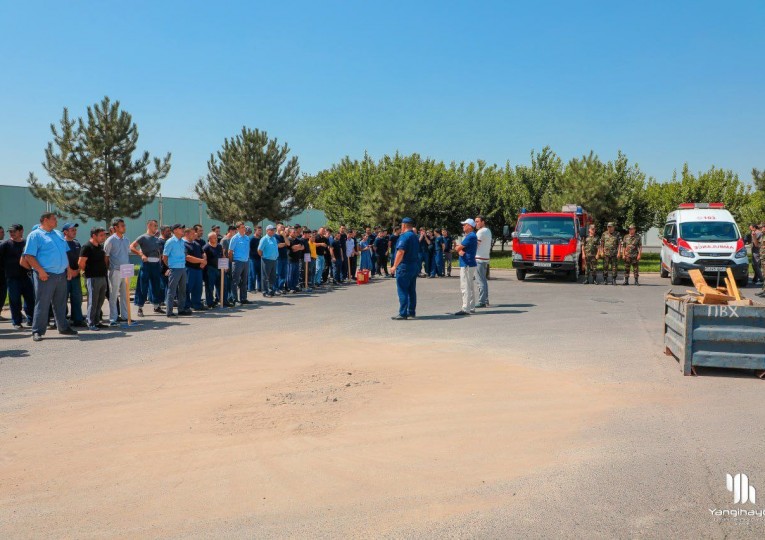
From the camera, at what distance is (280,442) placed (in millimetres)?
4988

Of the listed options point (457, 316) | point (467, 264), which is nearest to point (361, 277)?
point (467, 264)

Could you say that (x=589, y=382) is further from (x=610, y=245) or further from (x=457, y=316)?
(x=610, y=245)

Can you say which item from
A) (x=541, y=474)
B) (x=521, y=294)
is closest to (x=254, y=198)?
(x=521, y=294)

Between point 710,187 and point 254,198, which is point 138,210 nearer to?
point 254,198

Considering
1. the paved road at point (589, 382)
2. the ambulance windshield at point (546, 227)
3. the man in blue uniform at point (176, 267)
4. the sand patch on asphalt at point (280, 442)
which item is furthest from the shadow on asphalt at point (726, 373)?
the ambulance windshield at point (546, 227)

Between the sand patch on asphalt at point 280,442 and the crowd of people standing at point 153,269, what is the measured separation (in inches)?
147

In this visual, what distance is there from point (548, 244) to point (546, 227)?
0.97 metres

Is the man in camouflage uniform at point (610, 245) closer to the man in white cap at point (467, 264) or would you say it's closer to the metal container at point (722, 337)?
the man in white cap at point (467, 264)

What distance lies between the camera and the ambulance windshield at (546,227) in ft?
68.1

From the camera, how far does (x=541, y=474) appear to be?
433cm

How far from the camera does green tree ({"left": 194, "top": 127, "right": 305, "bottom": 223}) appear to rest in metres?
35.3

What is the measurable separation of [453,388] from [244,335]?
Answer: 4750mm

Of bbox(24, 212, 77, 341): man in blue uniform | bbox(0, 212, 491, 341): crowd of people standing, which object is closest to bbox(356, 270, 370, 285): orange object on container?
bbox(0, 212, 491, 341): crowd of people standing

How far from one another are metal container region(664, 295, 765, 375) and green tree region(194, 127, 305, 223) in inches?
1197
